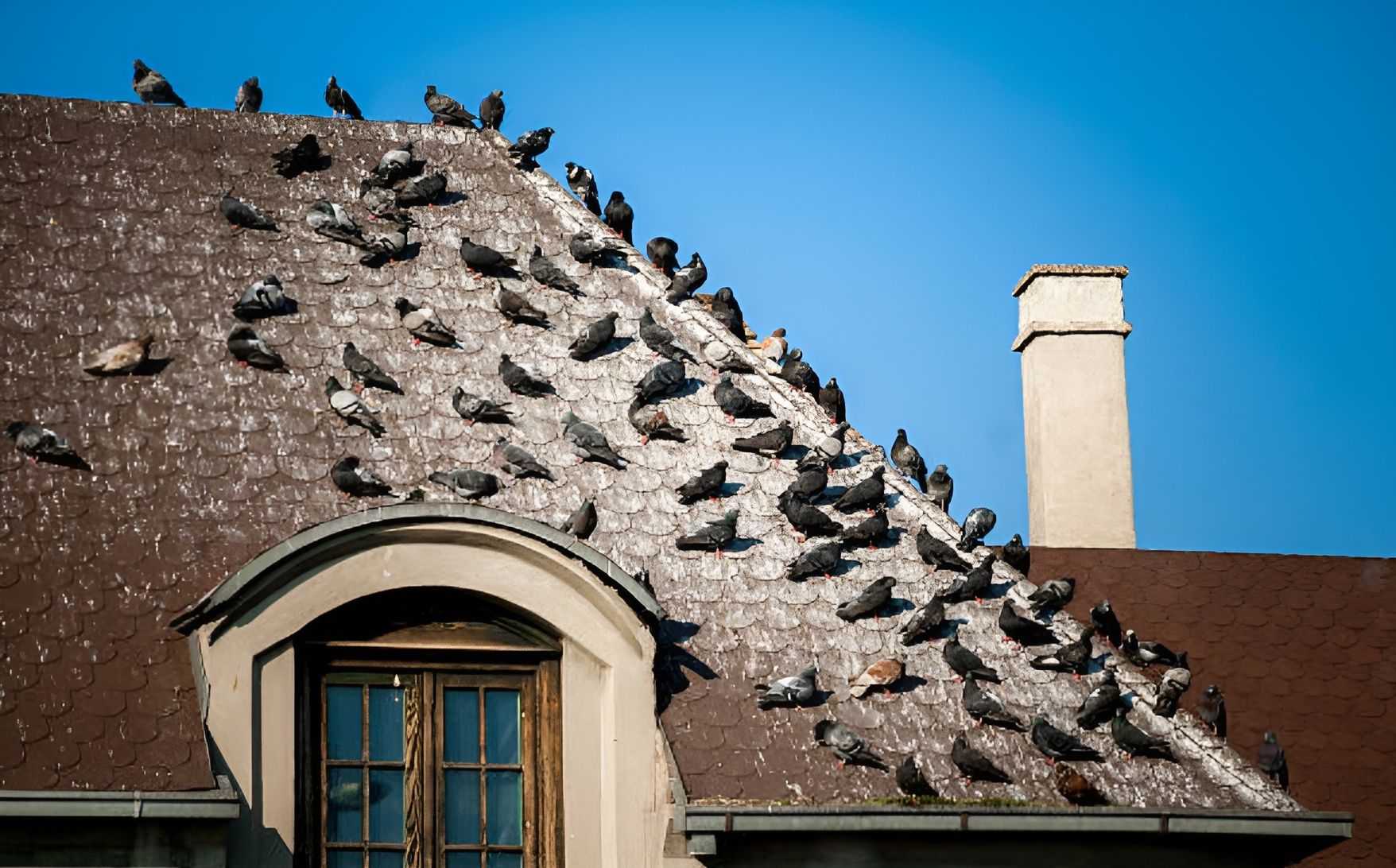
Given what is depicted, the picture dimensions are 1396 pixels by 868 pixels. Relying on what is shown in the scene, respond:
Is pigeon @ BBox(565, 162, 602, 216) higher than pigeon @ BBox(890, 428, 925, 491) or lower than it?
higher

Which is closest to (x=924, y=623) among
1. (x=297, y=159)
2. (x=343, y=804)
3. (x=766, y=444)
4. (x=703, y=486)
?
(x=703, y=486)

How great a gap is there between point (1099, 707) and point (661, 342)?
4.18 metres

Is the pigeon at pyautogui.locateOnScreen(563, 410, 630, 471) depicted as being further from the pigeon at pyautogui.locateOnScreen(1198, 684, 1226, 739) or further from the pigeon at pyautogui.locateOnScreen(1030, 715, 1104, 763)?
the pigeon at pyautogui.locateOnScreen(1198, 684, 1226, 739)

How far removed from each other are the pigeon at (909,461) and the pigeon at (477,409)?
200 inches

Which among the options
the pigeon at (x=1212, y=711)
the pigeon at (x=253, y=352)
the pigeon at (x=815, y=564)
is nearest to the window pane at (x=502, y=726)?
the pigeon at (x=815, y=564)

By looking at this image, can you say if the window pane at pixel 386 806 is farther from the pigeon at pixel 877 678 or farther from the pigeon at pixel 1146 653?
the pigeon at pixel 1146 653

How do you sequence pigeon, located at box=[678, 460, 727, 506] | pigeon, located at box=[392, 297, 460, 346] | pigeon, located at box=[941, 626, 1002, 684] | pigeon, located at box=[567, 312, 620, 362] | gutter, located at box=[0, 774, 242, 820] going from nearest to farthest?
gutter, located at box=[0, 774, 242, 820] < pigeon, located at box=[941, 626, 1002, 684] < pigeon, located at box=[678, 460, 727, 506] < pigeon, located at box=[392, 297, 460, 346] < pigeon, located at box=[567, 312, 620, 362]

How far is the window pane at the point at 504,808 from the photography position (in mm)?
14852

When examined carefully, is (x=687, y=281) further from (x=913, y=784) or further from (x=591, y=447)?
(x=913, y=784)

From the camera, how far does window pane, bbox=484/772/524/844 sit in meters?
14.9

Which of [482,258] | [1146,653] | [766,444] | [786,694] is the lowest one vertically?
[786,694]

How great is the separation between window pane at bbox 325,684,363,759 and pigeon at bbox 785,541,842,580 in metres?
3.04

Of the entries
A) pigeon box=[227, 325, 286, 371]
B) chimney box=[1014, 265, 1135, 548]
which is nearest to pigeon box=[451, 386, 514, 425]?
pigeon box=[227, 325, 286, 371]

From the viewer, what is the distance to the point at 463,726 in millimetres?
15070
